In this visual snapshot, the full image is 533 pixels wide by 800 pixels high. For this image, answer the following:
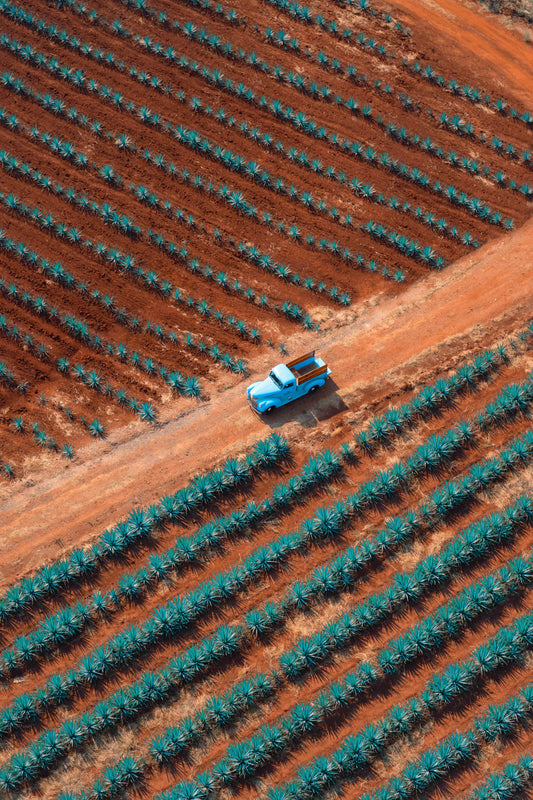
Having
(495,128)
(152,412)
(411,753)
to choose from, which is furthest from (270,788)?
(495,128)

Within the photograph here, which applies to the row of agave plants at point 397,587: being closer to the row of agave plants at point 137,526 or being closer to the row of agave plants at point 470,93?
the row of agave plants at point 137,526

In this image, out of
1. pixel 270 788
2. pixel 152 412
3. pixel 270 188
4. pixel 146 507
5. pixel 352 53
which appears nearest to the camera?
pixel 270 788

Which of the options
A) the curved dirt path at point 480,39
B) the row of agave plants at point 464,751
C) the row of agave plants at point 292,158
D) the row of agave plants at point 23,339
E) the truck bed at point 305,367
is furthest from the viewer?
the curved dirt path at point 480,39

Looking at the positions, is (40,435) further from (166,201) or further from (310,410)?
(166,201)

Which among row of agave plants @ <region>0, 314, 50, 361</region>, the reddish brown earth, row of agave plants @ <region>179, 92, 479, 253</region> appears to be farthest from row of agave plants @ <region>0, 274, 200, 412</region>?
row of agave plants @ <region>179, 92, 479, 253</region>

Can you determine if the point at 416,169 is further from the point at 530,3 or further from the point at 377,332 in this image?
the point at 530,3

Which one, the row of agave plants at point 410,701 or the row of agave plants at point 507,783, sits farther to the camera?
the row of agave plants at point 410,701

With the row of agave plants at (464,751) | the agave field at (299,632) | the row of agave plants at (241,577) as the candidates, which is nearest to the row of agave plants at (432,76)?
the row of agave plants at (241,577)
